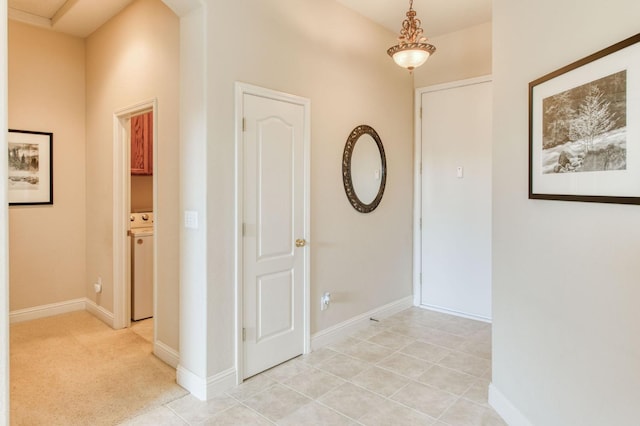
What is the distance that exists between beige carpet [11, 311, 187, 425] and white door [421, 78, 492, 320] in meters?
3.02

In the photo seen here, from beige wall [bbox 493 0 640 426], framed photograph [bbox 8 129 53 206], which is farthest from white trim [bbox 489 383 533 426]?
framed photograph [bbox 8 129 53 206]

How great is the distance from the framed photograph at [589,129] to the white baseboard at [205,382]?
223cm

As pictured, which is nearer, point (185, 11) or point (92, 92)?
point (185, 11)

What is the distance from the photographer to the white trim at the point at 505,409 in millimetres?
2096

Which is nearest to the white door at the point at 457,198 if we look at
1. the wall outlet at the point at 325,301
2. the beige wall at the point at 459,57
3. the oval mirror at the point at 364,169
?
the beige wall at the point at 459,57

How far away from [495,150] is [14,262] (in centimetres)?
468

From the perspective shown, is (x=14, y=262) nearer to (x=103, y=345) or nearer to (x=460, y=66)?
(x=103, y=345)

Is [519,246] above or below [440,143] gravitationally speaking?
below

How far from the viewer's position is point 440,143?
4.36m

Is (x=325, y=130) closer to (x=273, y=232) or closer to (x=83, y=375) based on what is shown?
(x=273, y=232)

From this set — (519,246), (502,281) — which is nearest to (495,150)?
(519,246)

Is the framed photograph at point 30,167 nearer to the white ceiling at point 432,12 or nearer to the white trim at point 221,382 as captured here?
the white trim at point 221,382

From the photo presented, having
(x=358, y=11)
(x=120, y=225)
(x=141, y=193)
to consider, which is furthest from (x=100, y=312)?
(x=358, y=11)

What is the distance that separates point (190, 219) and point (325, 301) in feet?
4.78
